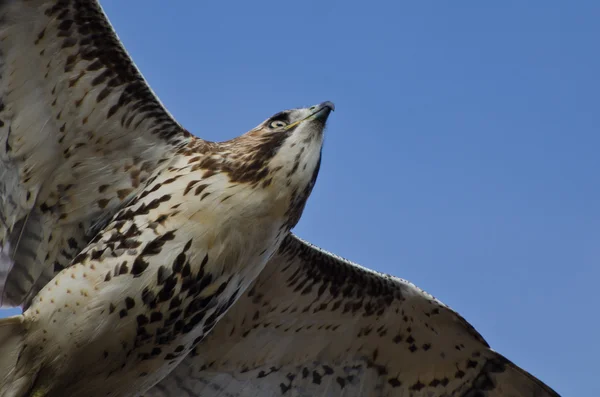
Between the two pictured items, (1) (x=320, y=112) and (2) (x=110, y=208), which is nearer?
(1) (x=320, y=112)

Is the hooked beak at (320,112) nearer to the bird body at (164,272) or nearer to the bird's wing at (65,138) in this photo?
the bird body at (164,272)

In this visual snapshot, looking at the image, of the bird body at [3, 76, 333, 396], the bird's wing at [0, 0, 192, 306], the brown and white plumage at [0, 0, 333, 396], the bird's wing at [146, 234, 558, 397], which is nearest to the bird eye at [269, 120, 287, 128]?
the brown and white plumage at [0, 0, 333, 396]

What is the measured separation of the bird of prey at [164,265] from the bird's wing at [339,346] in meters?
0.01

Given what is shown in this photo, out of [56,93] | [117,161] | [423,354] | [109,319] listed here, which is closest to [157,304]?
[109,319]

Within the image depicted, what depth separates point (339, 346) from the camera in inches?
375

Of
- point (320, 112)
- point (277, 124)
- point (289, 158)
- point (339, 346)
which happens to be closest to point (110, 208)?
point (277, 124)

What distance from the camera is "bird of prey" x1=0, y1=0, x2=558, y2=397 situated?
285 inches

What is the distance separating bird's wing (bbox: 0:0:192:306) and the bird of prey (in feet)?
0.04

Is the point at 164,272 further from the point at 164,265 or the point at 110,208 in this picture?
the point at 110,208

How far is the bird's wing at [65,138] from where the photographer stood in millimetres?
7762

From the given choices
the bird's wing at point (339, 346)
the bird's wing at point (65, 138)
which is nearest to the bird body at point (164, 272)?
the bird's wing at point (65, 138)

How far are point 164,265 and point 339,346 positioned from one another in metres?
2.88

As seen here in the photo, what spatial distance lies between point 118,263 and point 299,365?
2.87 meters

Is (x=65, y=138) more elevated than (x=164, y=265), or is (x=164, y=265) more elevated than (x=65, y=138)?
(x=65, y=138)
